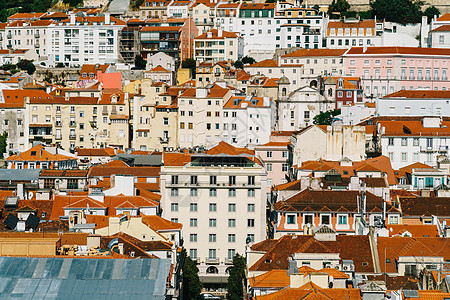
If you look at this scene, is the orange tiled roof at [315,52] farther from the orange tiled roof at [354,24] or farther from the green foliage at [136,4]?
the green foliage at [136,4]

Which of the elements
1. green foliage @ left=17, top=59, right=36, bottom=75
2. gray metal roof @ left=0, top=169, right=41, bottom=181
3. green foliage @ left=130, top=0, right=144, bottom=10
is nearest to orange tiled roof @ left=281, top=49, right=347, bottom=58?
green foliage @ left=17, top=59, right=36, bottom=75

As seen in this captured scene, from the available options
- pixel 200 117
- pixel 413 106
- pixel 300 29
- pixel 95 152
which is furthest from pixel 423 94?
pixel 95 152

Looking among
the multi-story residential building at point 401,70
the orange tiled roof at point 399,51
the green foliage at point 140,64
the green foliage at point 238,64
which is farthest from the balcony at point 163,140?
the green foliage at point 140,64

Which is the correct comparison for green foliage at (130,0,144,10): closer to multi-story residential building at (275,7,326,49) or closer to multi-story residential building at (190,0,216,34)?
multi-story residential building at (190,0,216,34)

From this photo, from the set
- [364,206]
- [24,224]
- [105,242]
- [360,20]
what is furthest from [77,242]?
[360,20]

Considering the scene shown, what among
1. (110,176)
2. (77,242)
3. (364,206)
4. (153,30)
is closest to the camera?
(77,242)

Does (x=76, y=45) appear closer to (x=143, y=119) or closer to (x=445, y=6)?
(x=143, y=119)
